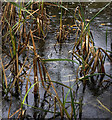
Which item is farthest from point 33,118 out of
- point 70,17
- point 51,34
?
point 70,17

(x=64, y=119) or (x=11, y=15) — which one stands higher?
(x=11, y=15)

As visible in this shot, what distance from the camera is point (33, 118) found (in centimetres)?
174

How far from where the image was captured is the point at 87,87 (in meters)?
2.12

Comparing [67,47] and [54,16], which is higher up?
[54,16]

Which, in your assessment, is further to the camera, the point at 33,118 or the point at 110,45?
the point at 110,45

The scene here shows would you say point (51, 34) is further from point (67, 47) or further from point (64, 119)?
point (64, 119)

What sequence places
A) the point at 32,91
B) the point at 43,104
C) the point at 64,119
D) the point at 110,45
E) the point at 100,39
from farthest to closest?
the point at 100,39, the point at 110,45, the point at 32,91, the point at 43,104, the point at 64,119

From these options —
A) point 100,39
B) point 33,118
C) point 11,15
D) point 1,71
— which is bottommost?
point 33,118

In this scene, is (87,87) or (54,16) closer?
(87,87)

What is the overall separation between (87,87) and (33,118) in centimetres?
58

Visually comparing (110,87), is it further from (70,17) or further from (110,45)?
(70,17)

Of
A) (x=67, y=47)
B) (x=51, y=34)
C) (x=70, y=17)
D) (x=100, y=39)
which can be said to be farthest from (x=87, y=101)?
(x=70, y=17)

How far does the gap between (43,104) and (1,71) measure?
1.36ft

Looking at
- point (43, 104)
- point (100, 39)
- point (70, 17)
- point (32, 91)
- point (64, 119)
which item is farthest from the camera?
point (70, 17)
